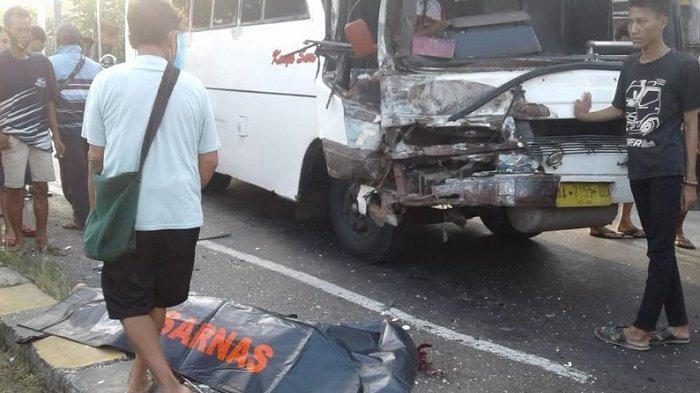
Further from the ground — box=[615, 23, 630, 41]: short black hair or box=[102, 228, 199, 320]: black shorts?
box=[615, 23, 630, 41]: short black hair

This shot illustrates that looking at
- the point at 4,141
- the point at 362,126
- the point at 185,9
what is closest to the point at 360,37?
the point at 362,126

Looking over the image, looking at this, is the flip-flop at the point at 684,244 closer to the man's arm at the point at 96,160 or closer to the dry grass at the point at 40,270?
the dry grass at the point at 40,270

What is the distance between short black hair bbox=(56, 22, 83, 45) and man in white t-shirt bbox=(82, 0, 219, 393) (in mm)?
3845

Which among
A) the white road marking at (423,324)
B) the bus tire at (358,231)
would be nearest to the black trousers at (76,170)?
the white road marking at (423,324)

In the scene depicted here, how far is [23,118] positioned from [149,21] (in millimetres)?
3275

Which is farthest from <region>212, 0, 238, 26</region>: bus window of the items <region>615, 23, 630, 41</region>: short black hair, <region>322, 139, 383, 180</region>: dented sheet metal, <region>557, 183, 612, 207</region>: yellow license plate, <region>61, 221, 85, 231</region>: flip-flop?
<region>557, 183, 612, 207</region>: yellow license plate

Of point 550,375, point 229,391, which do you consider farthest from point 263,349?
point 550,375

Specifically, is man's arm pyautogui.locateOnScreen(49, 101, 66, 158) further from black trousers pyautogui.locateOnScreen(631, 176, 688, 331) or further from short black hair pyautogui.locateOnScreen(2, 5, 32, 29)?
black trousers pyautogui.locateOnScreen(631, 176, 688, 331)

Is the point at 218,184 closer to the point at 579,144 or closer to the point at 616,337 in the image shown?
the point at 579,144

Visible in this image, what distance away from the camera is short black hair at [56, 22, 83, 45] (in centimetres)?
643

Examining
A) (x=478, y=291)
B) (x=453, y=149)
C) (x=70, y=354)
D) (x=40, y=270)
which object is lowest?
(x=40, y=270)

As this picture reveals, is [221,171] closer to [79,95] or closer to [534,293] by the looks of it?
[79,95]

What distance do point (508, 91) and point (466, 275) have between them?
1.60 metres

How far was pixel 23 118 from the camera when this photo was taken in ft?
18.7
